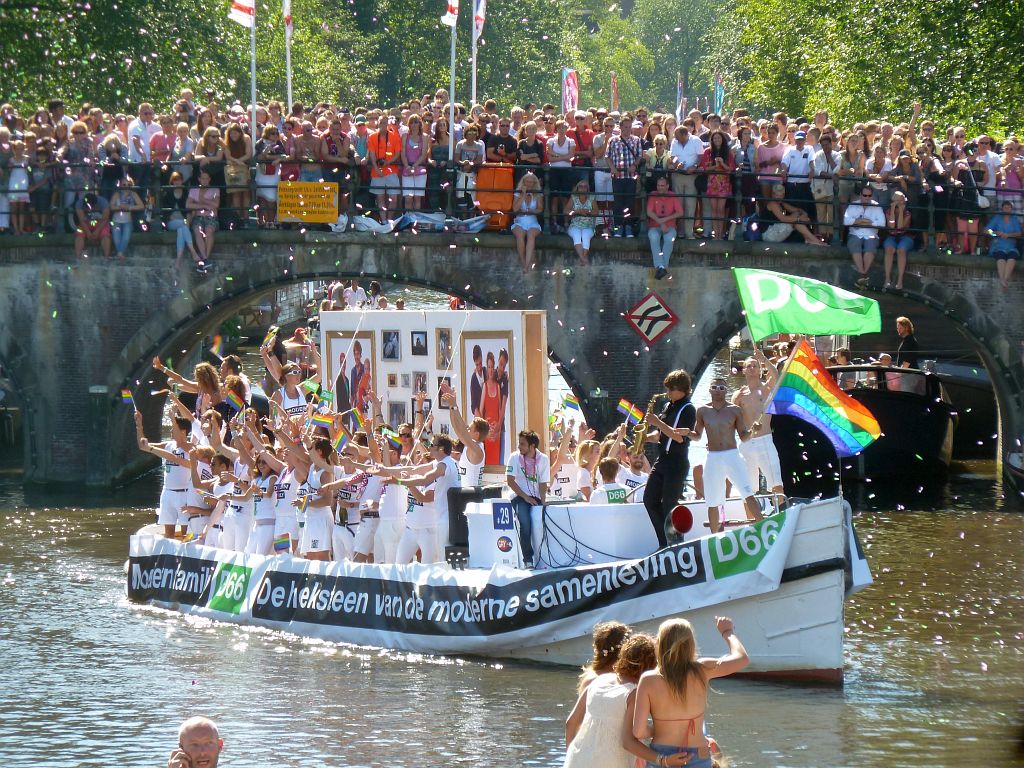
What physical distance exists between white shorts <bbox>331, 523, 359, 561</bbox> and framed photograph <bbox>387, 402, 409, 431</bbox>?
9.69 feet

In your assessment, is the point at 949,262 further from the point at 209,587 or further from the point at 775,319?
the point at 209,587

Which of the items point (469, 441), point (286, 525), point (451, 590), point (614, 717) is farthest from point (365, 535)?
point (614, 717)

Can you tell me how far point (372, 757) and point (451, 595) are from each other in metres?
3.00

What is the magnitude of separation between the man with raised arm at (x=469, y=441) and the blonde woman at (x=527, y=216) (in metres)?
7.61

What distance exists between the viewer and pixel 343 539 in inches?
709

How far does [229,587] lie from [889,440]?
1347cm

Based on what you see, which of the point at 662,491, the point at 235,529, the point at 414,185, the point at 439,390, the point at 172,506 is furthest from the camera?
the point at 414,185

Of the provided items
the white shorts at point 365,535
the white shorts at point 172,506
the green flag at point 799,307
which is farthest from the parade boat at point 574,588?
the green flag at point 799,307

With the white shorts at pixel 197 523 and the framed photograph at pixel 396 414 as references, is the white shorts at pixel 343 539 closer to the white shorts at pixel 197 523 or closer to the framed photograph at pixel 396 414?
the white shorts at pixel 197 523

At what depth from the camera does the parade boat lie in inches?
600

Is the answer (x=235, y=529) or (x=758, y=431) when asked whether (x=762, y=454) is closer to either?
(x=758, y=431)

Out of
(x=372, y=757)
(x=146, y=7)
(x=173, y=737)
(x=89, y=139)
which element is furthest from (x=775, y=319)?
(x=146, y=7)

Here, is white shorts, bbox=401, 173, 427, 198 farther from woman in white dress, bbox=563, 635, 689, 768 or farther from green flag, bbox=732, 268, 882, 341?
woman in white dress, bbox=563, 635, 689, 768

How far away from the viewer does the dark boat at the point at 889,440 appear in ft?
92.8
